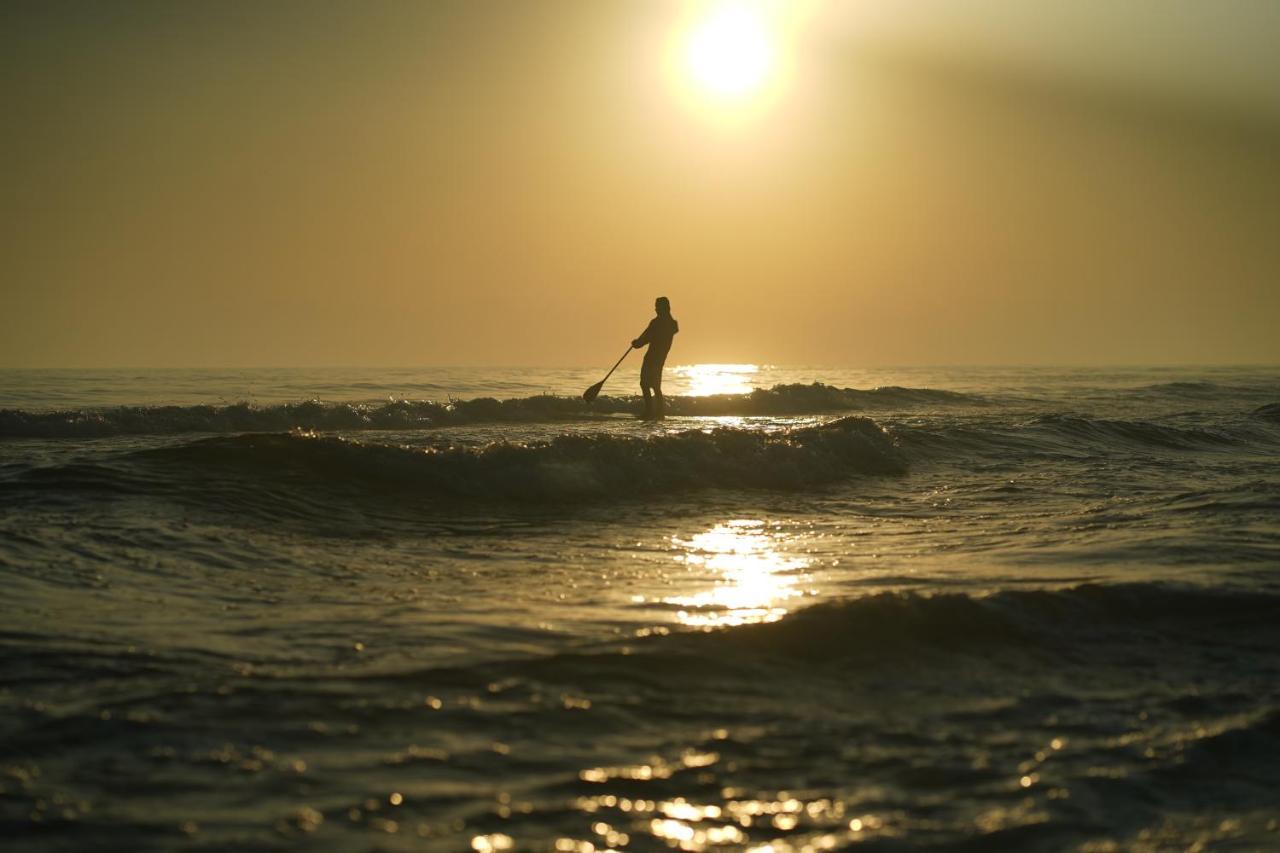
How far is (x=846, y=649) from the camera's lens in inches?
208

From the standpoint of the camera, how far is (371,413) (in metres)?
24.7

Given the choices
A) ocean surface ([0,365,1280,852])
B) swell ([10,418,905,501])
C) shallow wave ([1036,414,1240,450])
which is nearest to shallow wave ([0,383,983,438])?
shallow wave ([1036,414,1240,450])

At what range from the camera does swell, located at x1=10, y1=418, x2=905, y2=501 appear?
34.5 ft

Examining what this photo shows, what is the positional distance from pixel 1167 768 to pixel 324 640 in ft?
11.4

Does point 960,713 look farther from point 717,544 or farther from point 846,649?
point 717,544

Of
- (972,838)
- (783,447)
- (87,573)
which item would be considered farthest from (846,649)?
(783,447)

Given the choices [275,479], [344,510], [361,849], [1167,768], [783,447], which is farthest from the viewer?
[783,447]

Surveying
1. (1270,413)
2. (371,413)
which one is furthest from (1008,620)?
(1270,413)

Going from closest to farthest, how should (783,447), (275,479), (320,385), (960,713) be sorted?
(960,713) → (275,479) → (783,447) → (320,385)

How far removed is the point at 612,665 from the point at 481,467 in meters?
7.01

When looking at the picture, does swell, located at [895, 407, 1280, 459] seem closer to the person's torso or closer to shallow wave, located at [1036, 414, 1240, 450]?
shallow wave, located at [1036, 414, 1240, 450]

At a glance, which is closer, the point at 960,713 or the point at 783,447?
the point at 960,713

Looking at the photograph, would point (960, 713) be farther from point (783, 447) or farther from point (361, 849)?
point (783, 447)

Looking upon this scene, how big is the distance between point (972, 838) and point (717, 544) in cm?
543
